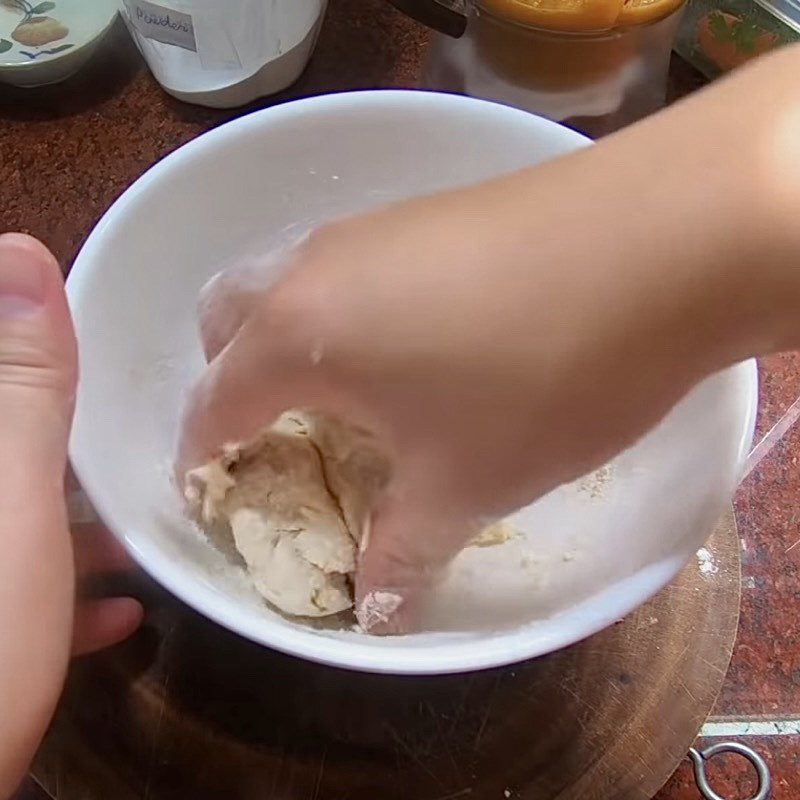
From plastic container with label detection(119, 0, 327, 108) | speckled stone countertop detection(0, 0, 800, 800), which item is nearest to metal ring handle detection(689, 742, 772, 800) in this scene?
speckled stone countertop detection(0, 0, 800, 800)

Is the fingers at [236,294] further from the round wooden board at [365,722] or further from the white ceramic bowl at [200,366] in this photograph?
the round wooden board at [365,722]

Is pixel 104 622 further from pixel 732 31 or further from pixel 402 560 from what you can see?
pixel 732 31

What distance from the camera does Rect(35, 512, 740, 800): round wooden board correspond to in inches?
23.4

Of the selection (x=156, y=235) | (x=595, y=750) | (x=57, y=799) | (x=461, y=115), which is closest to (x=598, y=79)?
(x=461, y=115)

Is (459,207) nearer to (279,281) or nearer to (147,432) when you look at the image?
(279,281)

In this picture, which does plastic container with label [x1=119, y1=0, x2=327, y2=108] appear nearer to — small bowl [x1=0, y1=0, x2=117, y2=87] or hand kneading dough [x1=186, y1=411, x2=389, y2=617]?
small bowl [x1=0, y1=0, x2=117, y2=87]

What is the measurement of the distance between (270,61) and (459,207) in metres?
0.45

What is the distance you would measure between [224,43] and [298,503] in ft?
1.23

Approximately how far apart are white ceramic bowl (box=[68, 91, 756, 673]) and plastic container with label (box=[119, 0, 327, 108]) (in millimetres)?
161

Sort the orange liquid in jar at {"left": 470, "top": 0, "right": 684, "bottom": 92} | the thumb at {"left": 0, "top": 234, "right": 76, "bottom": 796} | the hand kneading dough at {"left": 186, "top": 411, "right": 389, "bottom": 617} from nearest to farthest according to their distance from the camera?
the thumb at {"left": 0, "top": 234, "right": 76, "bottom": 796}
the hand kneading dough at {"left": 186, "top": 411, "right": 389, "bottom": 617}
the orange liquid in jar at {"left": 470, "top": 0, "right": 684, "bottom": 92}

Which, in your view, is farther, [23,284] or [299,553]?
[299,553]

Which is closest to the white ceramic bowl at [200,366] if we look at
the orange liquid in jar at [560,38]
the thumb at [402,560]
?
the thumb at [402,560]

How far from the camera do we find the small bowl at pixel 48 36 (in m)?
0.82

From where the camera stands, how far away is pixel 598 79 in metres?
0.78
